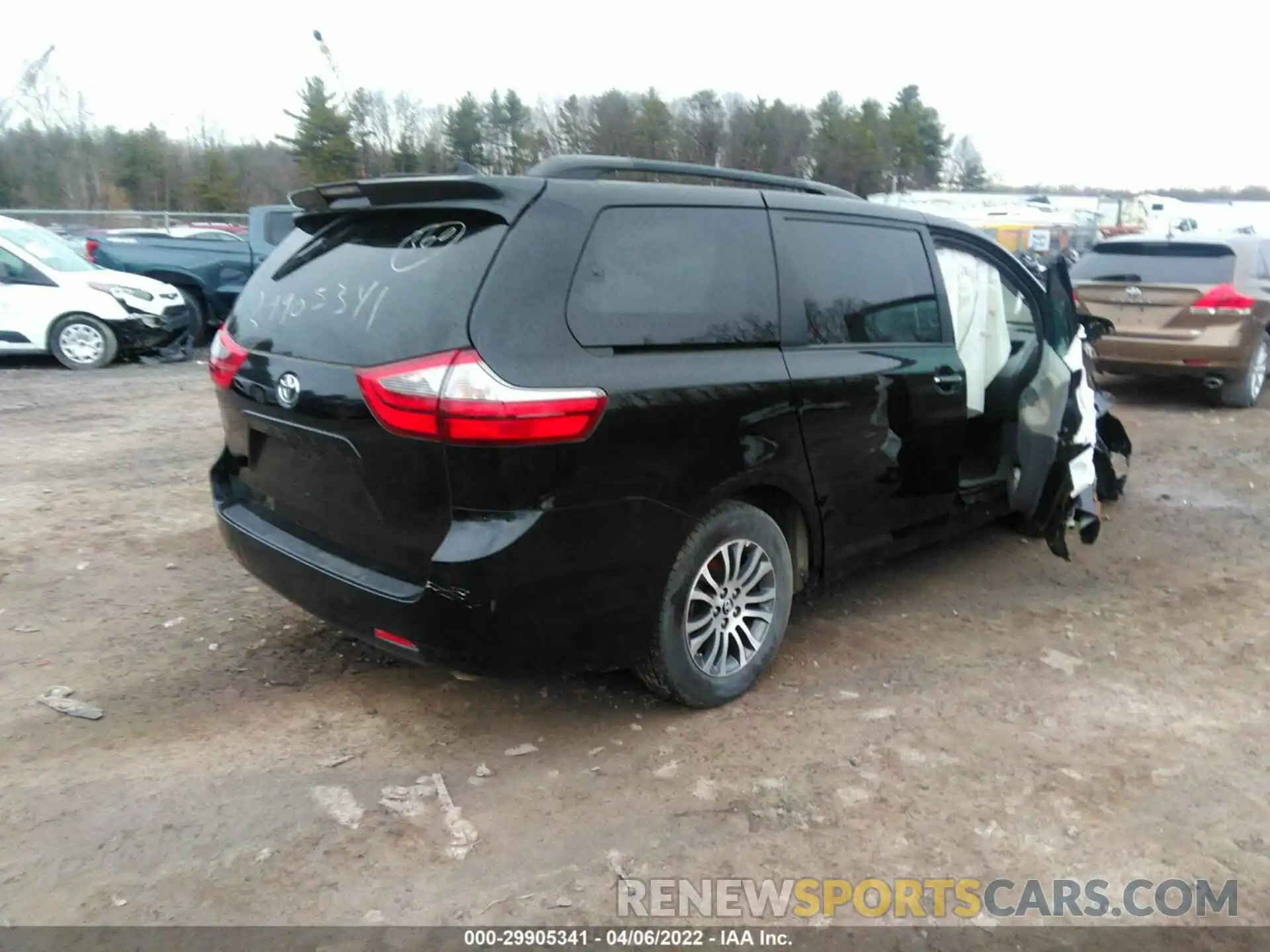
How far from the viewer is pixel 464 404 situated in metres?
2.79

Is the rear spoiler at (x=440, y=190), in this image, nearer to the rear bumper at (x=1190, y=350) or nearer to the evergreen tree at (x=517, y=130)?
the rear bumper at (x=1190, y=350)

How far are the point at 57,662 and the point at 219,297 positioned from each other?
1065 cm

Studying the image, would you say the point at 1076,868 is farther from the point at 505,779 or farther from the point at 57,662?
the point at 57,662

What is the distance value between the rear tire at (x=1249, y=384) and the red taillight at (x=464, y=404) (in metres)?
8.87

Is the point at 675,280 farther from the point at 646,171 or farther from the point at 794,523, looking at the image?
the point at 794,523

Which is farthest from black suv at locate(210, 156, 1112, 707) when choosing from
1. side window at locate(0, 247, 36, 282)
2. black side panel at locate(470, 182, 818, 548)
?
side window at locate(0, 247, 36, 282)

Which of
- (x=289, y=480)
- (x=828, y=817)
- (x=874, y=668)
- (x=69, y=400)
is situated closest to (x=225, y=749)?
(x=289, y=480)

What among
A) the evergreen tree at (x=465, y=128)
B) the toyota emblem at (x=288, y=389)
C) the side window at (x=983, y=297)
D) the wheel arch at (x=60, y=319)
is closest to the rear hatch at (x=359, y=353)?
the toyota emblem at (x=288, y=389)

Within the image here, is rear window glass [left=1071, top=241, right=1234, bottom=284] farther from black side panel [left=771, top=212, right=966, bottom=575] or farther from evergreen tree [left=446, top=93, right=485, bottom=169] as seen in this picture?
evergreen tree [left=446, top=93, right=485, bottom=169]

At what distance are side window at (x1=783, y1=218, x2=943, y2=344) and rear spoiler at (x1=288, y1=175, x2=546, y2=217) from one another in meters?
1.14

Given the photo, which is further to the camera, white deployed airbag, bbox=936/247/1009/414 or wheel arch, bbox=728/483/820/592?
white deployed airbag, bbox=936/247/1009/414

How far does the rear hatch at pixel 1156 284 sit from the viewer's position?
926 cm

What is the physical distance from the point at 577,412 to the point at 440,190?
88cm

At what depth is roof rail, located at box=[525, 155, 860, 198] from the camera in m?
3.48
